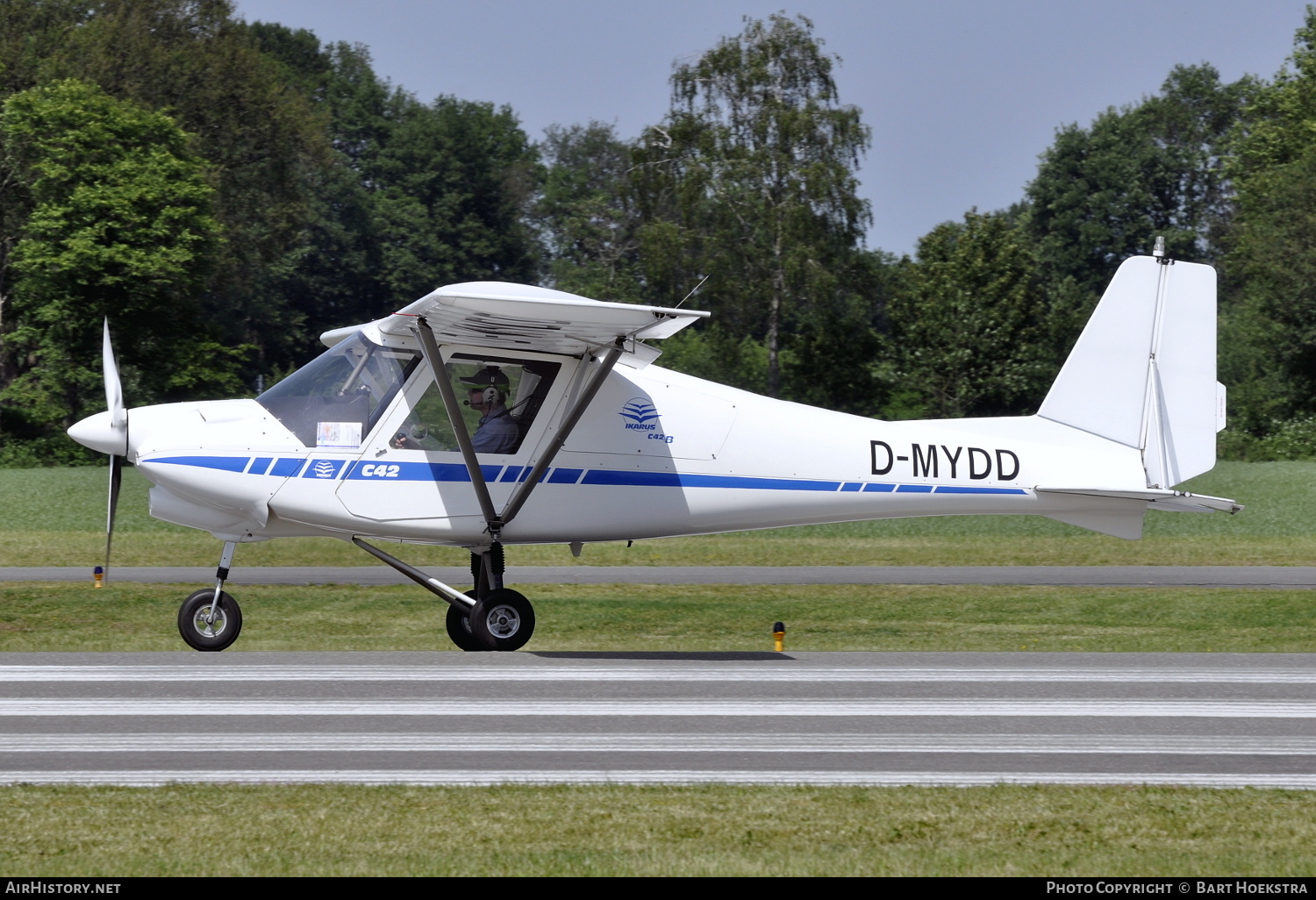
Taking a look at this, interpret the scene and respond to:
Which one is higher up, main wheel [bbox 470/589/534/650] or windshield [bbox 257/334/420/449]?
windshield [bbox 257/334/420/449]

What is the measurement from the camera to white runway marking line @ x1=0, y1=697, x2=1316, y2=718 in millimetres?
8242

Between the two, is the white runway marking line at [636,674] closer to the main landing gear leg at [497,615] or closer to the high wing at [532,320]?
the main landing gear leg at [497,615]

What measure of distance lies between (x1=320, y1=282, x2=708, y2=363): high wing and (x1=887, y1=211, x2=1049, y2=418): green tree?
3784 cm

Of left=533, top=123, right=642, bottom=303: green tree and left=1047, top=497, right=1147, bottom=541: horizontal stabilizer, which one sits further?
left=533, top=123, right=642, bottom=303: green tree

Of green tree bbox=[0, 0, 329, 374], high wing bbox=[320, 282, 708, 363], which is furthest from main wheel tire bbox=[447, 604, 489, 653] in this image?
green tree bbox=[0, 0, 329, 374]

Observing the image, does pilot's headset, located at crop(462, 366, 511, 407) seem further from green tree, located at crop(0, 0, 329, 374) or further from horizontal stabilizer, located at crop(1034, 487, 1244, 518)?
green tree, located at crop(0, 0, 329, 374)

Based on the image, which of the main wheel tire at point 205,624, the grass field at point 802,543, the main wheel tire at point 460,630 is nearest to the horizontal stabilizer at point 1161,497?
the main wheel tire at point 460,630

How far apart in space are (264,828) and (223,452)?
224 inches

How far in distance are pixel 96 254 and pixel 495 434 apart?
118 feet

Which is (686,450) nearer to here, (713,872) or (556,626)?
(556,626)

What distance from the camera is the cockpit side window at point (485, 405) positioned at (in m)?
11.3

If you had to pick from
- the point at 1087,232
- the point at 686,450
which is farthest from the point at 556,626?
the point at 1087,232

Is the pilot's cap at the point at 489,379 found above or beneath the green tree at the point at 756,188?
beneath

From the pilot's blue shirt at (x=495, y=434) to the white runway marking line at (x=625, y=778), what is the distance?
4851 millimetres
